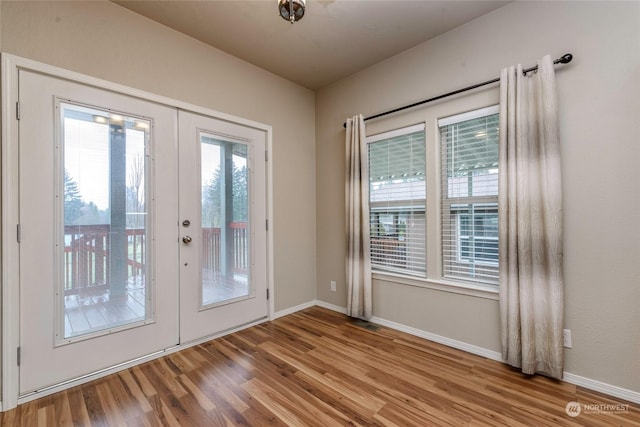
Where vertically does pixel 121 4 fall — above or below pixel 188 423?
above

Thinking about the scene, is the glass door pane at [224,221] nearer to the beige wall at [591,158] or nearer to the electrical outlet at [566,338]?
the beige wall at [591,158]

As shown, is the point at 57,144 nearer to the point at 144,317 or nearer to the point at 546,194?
the point at 144,317

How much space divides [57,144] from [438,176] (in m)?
3.05

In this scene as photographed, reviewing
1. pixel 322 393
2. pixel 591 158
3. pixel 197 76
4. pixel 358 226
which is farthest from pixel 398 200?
pixel 197 76

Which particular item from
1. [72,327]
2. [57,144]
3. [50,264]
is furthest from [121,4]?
[72,327]

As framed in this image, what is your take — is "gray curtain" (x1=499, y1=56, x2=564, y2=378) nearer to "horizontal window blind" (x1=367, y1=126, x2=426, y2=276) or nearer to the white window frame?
the white window frame

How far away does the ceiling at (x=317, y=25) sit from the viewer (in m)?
2.21

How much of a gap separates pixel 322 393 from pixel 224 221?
5.86 ft

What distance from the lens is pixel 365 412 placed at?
169 centimetres

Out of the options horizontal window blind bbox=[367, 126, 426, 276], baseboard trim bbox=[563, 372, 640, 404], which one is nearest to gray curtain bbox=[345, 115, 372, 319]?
horizontal window blind bbox=[367, 126, 426, 276]

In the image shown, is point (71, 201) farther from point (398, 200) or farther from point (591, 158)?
point (591, 158)

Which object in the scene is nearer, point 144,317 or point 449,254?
point 144,317

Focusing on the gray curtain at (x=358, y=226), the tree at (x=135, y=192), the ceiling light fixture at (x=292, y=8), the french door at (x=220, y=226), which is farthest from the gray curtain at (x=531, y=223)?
the tree at (x=135, y=192)

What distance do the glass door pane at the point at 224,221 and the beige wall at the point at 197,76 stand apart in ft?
1.33
